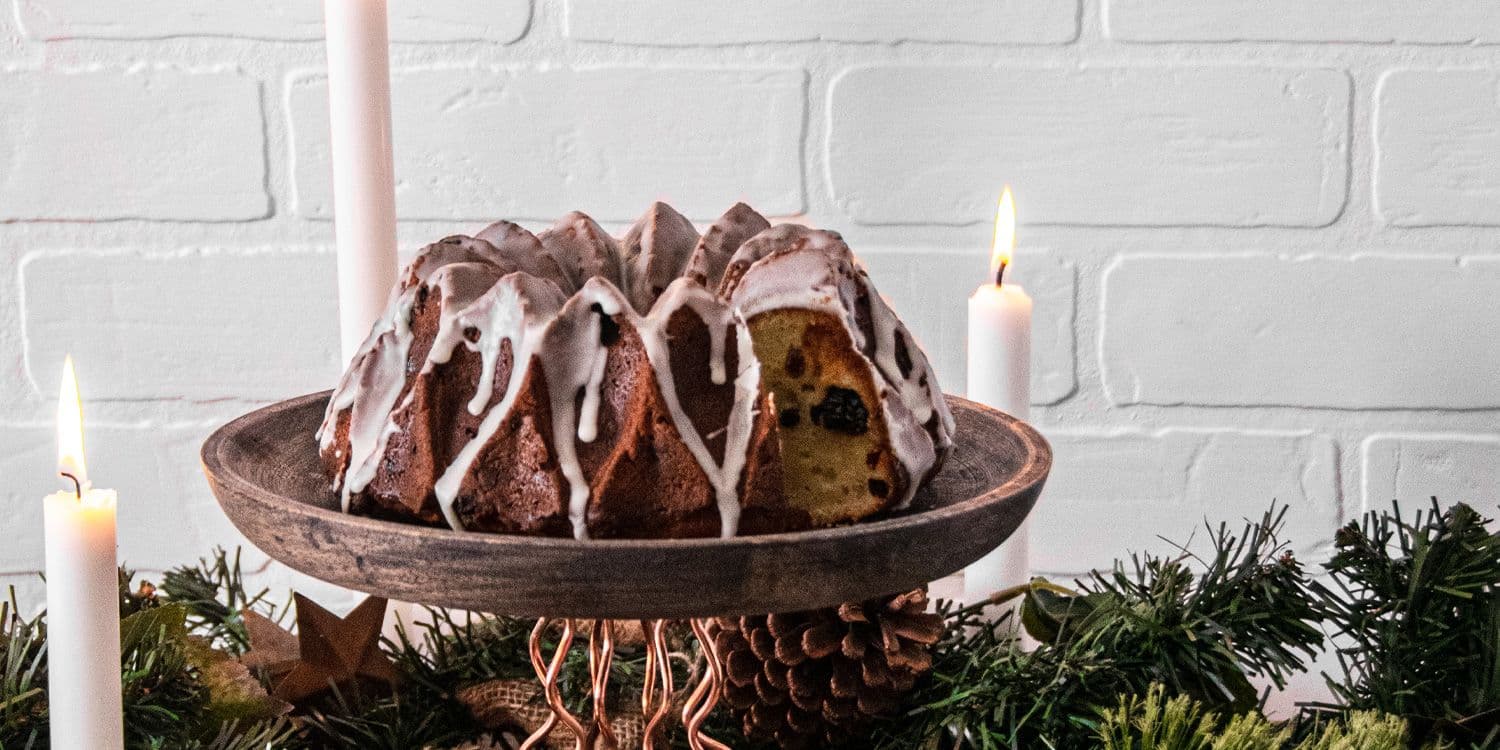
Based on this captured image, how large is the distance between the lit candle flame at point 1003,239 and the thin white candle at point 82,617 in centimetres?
45

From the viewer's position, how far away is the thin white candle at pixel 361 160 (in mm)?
797

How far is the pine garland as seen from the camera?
2.32 ft

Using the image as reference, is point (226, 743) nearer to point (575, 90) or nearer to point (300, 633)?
point (300, 633)

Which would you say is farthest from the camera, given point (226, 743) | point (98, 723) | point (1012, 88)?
point (1012, 88)

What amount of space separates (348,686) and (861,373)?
348mm

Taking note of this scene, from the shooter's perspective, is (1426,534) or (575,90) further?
(575,90)

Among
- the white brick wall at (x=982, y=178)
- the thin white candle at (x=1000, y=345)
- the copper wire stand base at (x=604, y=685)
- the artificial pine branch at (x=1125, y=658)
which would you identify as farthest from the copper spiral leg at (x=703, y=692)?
the white brick wall at (x=982, y=178)

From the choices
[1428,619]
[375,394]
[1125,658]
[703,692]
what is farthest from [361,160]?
[1428,619]

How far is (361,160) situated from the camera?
0.81m

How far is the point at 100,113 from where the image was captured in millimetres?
1147

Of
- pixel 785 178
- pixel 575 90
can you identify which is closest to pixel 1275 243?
pixel 785 178

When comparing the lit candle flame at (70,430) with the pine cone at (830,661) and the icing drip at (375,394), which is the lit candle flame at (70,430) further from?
the pine cone at (830,661)

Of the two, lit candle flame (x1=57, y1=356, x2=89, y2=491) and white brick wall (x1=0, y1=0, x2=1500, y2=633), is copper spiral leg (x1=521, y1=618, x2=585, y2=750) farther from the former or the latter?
white brick wall (x1=0, y1=0, x2=1500, y2=633)

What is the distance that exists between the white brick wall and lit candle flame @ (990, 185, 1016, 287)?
0.27 m
